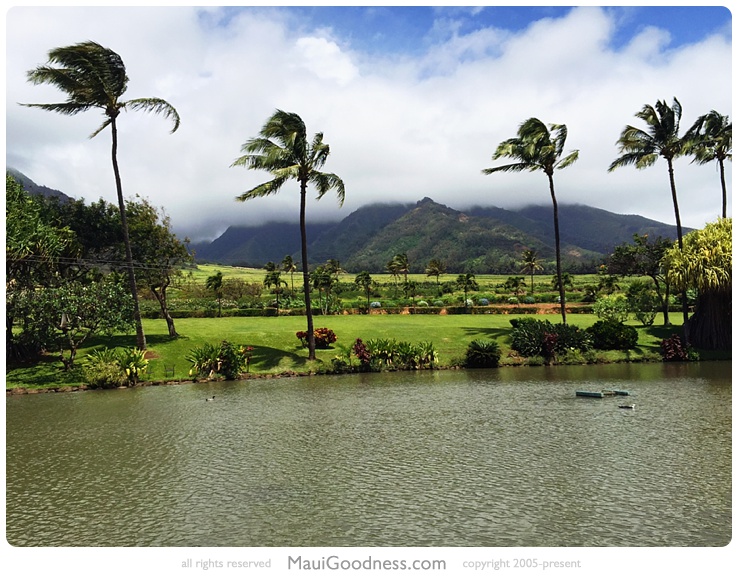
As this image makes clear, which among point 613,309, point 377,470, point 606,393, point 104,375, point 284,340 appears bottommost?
point 606,393

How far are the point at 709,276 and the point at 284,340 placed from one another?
3195 cm

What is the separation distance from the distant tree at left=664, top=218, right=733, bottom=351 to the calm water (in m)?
14.9

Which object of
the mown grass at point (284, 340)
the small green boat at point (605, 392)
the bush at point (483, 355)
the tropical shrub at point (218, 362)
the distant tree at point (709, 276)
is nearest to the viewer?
the small green boat at point (605, 392)

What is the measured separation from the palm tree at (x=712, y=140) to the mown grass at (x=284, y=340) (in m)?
15.3

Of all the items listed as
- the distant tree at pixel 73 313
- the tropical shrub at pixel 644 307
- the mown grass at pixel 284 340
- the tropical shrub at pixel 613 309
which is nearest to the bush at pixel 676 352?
the mown grass at pixel 284 340

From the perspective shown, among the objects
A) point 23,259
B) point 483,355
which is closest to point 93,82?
point 23,259

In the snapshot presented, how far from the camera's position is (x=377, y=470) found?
14.9 m

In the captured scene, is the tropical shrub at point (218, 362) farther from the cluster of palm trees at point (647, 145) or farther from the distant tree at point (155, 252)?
the cluster of palm trees at point (647, 145)

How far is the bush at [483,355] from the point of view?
3838 centimetres

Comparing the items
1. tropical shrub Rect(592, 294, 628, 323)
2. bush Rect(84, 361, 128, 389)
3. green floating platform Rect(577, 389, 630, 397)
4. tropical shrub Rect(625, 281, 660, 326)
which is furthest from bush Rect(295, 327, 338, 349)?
tropical shrub Rect(625, 281, 660, 326)

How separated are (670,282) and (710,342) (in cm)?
591

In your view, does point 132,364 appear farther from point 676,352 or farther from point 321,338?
point 676,352

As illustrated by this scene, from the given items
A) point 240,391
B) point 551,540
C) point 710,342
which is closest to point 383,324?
point 240,391

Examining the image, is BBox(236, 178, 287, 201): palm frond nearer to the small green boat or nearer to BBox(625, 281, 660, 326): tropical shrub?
the small green boat
